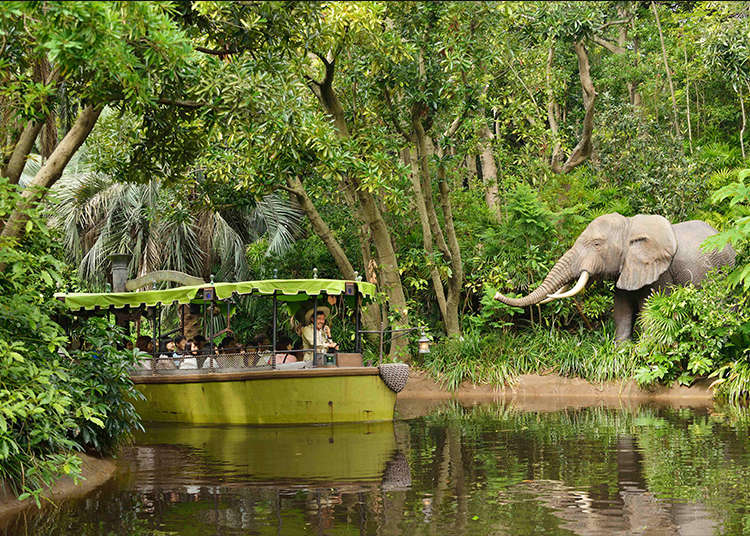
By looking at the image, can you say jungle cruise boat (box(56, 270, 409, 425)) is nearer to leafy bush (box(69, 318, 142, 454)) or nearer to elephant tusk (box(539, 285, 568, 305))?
leafy bush (box(69, 318, 142, 454))

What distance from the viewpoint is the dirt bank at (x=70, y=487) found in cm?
797

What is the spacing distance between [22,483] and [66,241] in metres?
17.3

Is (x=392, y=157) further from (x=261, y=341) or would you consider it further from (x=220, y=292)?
(x=220, y=292)

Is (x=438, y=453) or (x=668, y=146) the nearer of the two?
(x=438, y=453)

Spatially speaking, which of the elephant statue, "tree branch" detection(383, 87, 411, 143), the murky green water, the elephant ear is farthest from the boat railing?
the elephant ear

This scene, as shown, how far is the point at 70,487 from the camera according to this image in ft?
29.4

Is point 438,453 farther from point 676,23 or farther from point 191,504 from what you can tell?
point 676,23

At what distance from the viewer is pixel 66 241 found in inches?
968

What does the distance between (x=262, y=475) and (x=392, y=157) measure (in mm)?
9747

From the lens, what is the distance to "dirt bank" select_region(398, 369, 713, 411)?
16547 millimetres

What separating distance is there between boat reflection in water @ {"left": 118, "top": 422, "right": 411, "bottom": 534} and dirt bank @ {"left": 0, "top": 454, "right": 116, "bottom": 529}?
0.72 feet

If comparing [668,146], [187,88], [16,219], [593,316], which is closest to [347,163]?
[187,88]

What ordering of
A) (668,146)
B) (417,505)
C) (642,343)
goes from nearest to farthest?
(417,505) < (642,343) < (668,146)

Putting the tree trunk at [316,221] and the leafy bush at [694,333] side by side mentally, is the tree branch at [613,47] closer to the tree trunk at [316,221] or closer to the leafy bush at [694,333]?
the leafy bush at [694,333]
